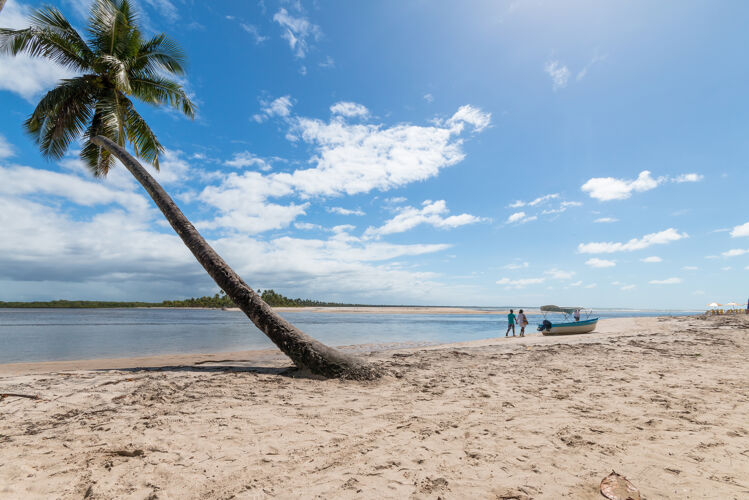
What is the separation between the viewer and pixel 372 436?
409 centimetres

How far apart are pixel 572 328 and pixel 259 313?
61.1 feet

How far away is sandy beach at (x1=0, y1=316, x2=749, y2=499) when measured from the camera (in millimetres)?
2996

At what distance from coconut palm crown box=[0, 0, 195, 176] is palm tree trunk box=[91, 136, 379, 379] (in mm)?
3811

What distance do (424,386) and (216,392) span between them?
3772mm

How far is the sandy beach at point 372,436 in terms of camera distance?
3.00m

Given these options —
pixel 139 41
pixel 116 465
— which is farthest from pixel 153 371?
pixel 139 41

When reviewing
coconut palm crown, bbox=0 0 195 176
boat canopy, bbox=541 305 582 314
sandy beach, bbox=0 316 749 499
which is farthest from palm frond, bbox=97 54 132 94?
boat canopy, bbox=541 305 582 314

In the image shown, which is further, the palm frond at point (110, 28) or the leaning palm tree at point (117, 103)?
the palm frond at point (110, 28)

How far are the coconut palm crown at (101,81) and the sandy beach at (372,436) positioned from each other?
9004 millimetres

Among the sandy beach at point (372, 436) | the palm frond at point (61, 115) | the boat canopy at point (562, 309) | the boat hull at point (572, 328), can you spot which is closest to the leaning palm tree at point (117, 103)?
the palm frond at point (61, 115)

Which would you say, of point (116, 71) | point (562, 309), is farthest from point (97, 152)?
point (562, 309)

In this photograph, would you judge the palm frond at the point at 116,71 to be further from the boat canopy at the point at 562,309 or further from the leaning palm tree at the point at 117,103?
the boat canopy at the point at 562,309

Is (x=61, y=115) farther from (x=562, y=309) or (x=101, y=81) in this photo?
(x=562, y=309)

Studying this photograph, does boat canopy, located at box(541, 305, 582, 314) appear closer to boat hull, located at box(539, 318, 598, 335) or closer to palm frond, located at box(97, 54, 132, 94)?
boat hull, located at box(539, 318, 598, 335)
